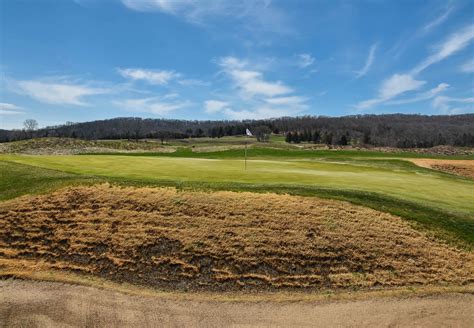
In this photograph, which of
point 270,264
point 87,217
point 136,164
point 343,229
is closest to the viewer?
point 270,264

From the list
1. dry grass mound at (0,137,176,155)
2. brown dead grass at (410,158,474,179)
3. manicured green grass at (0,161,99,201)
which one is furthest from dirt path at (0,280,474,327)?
dry grass mound at (0,137,176,155)

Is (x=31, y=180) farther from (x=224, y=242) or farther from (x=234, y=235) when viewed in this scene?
(x=234, y=235)

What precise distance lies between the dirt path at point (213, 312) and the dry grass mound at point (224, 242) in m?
1.00

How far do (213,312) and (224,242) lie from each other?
3436mm

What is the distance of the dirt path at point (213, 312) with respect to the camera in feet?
33.4

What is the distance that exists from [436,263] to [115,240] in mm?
12556

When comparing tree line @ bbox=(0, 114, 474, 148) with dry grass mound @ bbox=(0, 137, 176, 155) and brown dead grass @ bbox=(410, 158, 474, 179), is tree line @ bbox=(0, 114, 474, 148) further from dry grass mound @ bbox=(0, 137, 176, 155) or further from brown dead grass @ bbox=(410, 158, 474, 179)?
brown dead grass @ bbox=(410, 158, 474, 179)

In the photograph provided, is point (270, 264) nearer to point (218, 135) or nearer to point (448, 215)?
point (448, 215)

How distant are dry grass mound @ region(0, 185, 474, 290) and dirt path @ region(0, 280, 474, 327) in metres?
1.00

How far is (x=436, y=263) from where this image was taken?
13086 millimetres

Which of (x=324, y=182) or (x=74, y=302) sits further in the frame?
(x=324, y=182)

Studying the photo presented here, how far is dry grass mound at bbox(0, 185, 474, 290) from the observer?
12.4 meters

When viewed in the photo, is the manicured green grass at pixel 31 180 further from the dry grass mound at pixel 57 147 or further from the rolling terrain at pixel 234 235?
the dry grass mound at pixel 57 147

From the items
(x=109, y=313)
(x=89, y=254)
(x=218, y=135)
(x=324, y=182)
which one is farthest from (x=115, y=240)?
(x=218, y=135)
